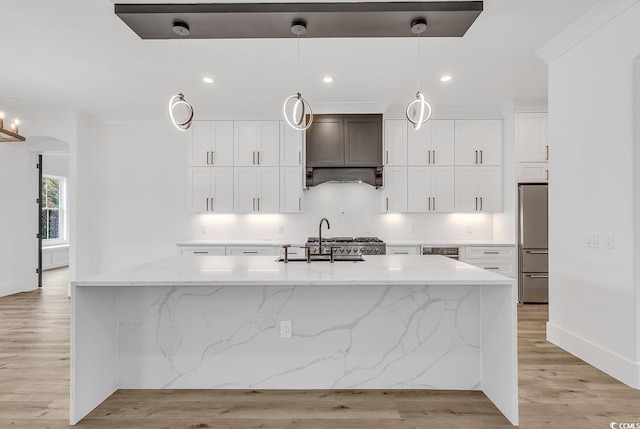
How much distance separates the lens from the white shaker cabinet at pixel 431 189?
5.36 meters

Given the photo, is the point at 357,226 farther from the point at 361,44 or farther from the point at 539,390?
the point at 539,390

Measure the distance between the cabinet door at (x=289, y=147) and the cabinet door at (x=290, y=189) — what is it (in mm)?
85

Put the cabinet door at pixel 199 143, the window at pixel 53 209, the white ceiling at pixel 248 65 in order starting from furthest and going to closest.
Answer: the window at pixel 53 209 → the cabinet door at pixel 199 143 → the white ceiling at pixel 248 65

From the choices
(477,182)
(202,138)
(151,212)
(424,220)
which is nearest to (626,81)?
(477,182)

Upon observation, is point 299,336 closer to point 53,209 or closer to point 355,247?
point 355,247

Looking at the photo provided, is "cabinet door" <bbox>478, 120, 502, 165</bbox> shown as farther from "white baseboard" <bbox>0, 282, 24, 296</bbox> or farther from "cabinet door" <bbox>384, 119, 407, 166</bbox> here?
"white baseboard" <bbox>0, 282, 24, 296</bbox>

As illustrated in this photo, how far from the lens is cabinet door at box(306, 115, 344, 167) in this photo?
5.20 m

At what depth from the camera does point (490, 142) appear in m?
5.36

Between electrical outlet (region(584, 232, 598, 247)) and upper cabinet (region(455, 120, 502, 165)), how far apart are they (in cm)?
247

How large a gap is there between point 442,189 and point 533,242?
4.41 ft

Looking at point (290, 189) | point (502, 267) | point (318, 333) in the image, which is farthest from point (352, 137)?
point (318, 333)

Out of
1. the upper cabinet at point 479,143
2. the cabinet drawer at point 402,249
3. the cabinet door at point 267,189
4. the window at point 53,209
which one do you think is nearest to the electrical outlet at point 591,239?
the cabinet drawer at point 402,249

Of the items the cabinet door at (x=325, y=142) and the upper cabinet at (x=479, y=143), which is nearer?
the cabinet door at (x=325, y=142)

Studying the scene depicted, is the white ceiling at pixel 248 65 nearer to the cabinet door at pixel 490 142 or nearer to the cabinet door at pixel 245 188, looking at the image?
the cabinet door at pixel 490 142
